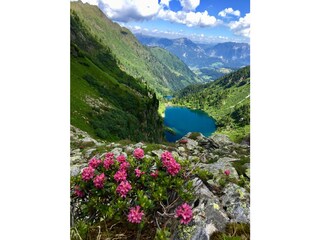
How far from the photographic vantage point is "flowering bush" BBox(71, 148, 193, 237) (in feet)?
14.6

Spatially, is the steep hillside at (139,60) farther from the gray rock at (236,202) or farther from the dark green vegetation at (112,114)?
the gray rock at (236,202)

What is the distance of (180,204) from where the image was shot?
4746 millimetres

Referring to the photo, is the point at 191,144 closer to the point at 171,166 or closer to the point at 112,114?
the point at 171,166

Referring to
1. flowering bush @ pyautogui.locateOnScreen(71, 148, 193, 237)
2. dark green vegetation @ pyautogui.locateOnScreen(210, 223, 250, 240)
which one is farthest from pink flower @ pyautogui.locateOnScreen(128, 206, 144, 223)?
dark green vegetation @ pyautogui.locateOnScreen(210, 223, 250, 240)

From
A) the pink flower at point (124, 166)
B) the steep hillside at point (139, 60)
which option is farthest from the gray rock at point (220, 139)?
the pink flower at point (124, 166)

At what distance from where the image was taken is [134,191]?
479 cm

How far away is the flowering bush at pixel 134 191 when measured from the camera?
175 inches

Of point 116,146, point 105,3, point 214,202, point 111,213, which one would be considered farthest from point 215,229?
point 105,3

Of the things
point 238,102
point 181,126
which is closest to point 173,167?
point 181,126

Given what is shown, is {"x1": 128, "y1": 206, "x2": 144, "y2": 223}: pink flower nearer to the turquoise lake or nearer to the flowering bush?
the flowering bush

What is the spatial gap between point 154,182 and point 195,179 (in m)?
0.73

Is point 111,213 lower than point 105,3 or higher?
lower
